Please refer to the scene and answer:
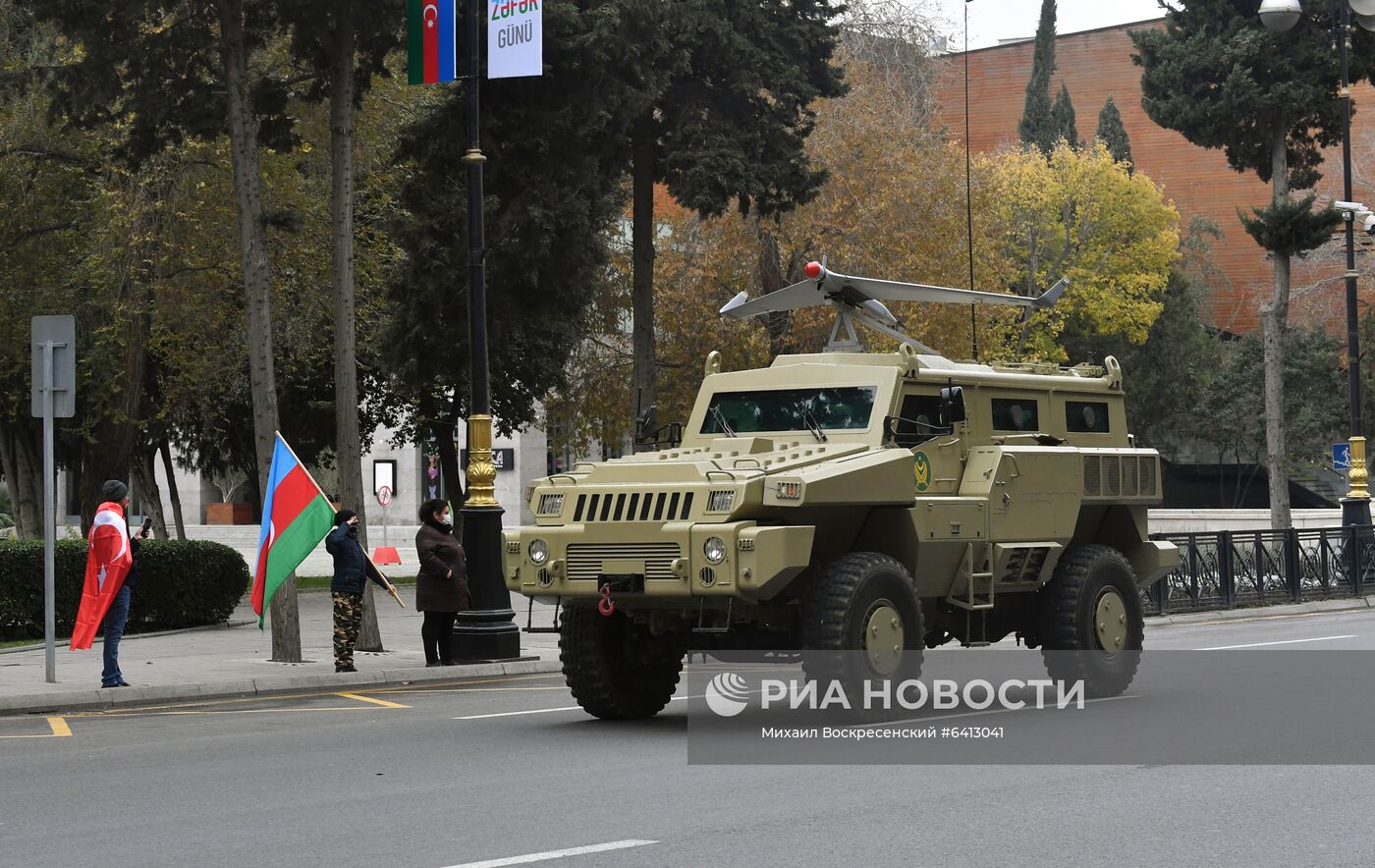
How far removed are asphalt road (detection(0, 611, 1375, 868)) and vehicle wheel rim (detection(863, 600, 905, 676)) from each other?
1.52 m

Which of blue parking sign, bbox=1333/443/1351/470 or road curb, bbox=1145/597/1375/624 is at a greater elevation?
blue parking sign, bbox=1333/443/1351/470

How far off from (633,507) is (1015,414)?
13.5 feet

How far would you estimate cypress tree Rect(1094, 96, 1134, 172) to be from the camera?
7725 cm

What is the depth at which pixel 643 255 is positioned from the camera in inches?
1088

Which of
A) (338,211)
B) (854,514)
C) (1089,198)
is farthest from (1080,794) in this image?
(1089,198)

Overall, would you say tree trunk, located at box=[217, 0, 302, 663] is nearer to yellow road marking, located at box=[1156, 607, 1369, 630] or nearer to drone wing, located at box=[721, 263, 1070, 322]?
drone wing, located at box=[721, 263, 1070, 322]

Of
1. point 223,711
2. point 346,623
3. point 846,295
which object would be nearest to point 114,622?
point 223,711

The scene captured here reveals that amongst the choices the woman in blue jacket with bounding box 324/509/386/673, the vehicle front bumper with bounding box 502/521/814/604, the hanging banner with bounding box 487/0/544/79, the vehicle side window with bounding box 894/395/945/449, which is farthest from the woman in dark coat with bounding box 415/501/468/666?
the vehicle side window with bounding box 894/395/945/449

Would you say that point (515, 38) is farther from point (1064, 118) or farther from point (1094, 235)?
point (1064, 118)

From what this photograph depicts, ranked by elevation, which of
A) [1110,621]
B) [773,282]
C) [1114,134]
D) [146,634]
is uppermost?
[1114,134]

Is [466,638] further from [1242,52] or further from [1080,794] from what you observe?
[1242,52]

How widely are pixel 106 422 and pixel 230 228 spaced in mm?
6982

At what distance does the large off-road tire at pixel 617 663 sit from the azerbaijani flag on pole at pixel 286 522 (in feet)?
18.9

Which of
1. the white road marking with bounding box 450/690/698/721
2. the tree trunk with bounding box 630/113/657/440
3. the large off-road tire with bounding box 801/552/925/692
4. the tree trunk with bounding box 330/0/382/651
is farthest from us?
the tree trunk with bounding box 630/113/657/440
